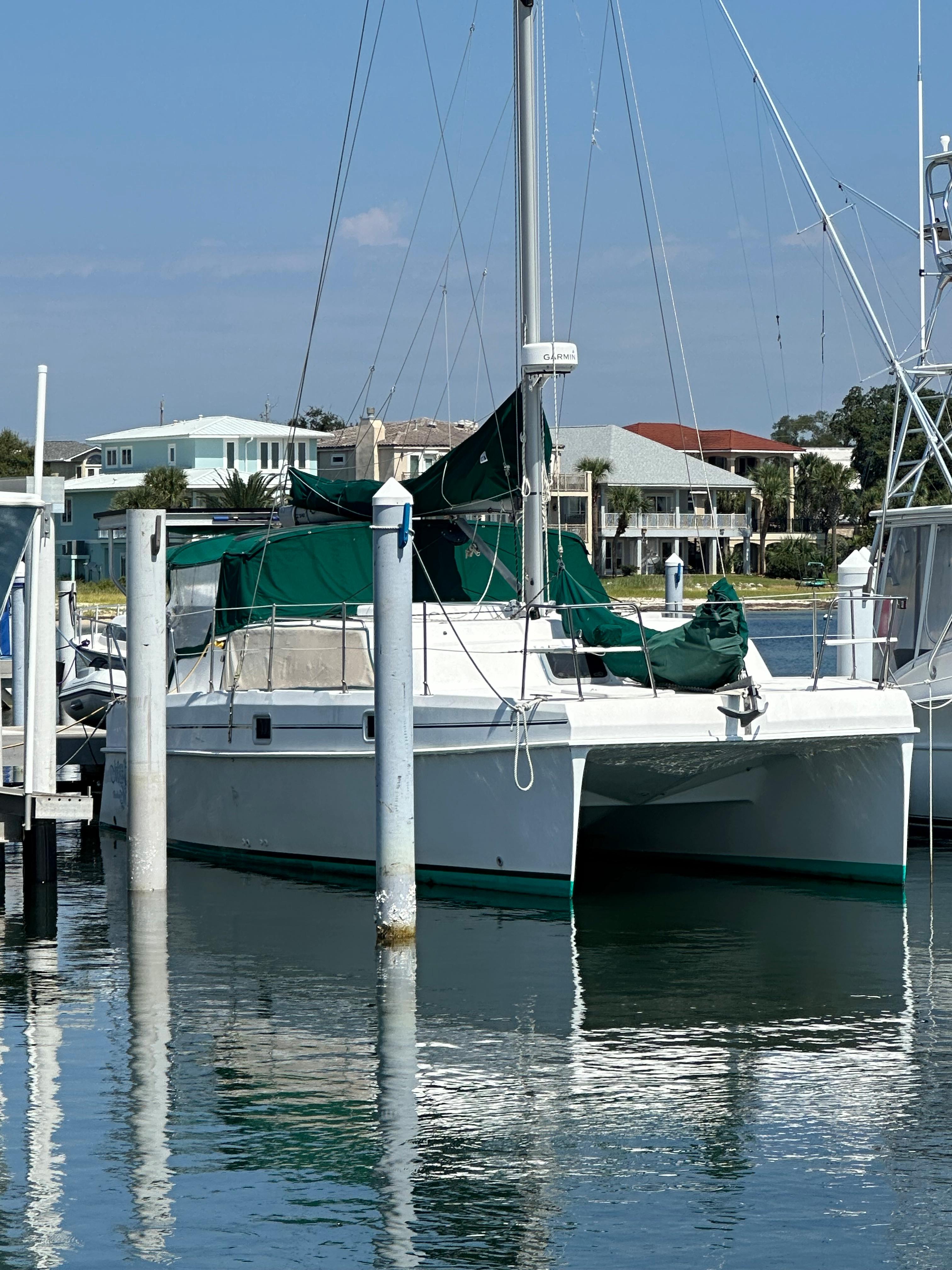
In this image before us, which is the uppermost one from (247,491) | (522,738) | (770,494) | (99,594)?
(770,494)

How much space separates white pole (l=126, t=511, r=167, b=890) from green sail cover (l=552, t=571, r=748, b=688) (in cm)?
343

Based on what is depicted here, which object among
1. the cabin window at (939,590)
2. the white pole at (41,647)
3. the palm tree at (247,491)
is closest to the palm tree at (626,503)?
the palm tree at (247,491)

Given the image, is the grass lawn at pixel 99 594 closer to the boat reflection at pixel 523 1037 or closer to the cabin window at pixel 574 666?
the cabin window at pixel 574 666

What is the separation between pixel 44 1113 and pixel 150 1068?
916mm

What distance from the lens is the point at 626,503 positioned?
7931 cm

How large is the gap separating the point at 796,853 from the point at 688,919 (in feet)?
6.90

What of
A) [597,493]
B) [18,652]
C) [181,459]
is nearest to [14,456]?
[181,459]

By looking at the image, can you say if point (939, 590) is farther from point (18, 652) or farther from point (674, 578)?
point (18, 652)

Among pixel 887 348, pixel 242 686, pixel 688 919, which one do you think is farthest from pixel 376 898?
pixel 887 348

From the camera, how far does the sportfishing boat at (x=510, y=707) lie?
521 inches

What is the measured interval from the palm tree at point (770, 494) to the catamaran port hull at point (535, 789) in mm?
65198

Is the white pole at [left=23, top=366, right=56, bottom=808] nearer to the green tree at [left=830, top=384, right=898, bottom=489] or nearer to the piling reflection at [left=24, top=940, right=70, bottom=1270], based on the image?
the piling reflection at [left=24, top=940, right=70, bottom=1270]

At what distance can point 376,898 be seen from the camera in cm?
1191

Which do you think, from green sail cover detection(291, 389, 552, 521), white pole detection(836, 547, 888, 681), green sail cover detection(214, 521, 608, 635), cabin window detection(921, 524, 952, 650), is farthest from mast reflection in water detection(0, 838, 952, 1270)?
cabin window detection(921, 524, 952, 650)
